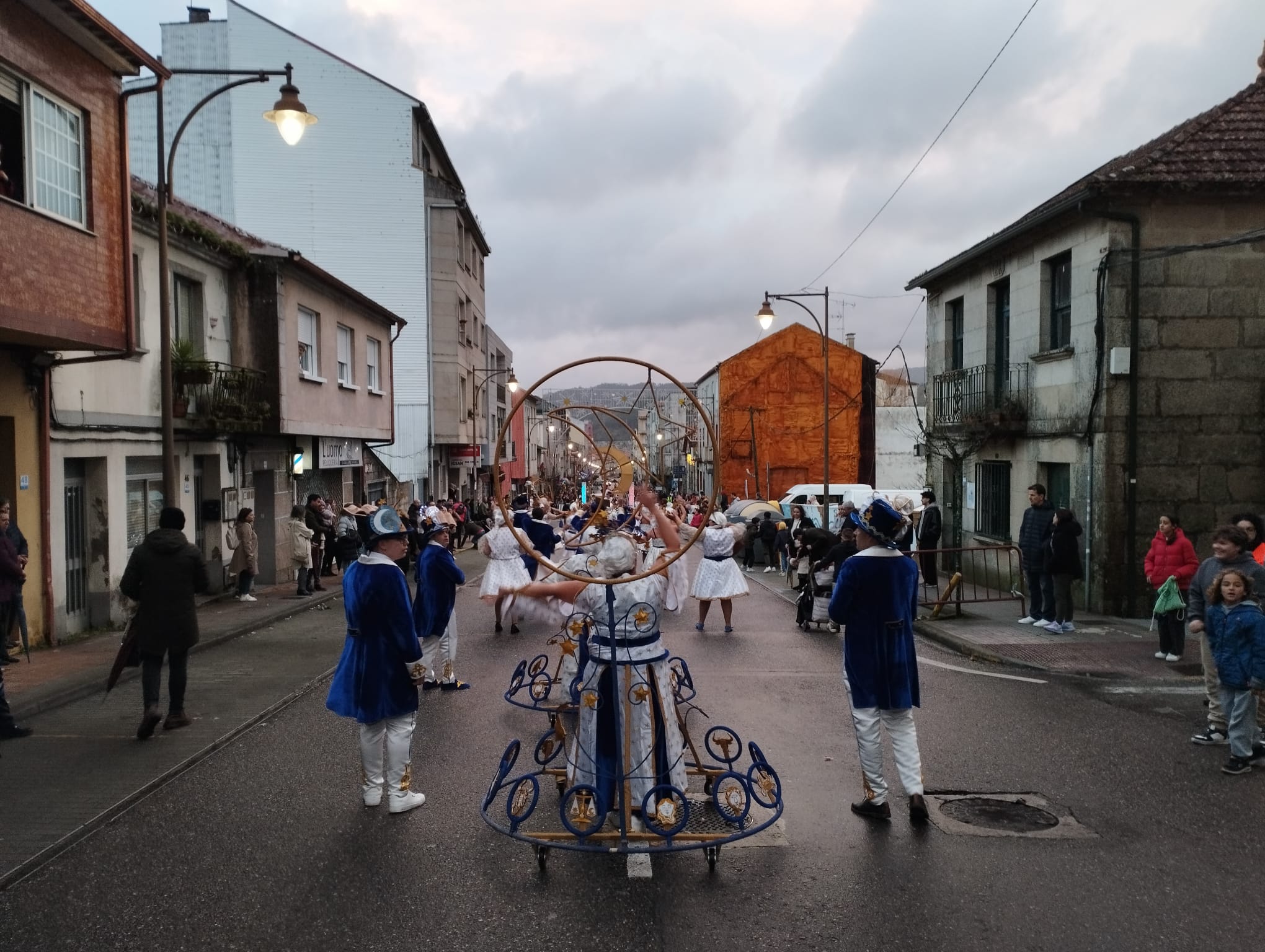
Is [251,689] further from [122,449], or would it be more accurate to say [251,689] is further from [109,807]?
[122,449]

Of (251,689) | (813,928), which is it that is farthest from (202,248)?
(813,928)

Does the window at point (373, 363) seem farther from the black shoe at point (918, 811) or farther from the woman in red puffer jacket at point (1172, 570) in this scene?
the black shoe at point (918, 811)

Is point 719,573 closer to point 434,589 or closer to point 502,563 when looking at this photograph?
point 502,563

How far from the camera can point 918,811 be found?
17.4 ft

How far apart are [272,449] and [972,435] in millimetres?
12929

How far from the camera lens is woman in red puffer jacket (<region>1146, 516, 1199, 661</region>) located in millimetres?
9945

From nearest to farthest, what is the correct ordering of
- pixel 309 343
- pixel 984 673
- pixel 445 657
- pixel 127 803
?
pixel 127 803 → pixel 445 657 → pixel 984 673 → pixel 309 343

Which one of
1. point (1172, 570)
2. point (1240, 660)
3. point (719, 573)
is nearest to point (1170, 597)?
point (1172, 570)

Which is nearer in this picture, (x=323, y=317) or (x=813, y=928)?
(x=813, y=928)

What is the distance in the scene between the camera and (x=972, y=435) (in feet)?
54.4

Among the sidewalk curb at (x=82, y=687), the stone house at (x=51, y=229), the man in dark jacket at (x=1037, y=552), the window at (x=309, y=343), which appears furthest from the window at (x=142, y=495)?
the man in dark jacket at (x=1037, y=552)

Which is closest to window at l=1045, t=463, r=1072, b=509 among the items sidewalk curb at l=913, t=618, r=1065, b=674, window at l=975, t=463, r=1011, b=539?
window at l=975, t=463, r=1011, b=539

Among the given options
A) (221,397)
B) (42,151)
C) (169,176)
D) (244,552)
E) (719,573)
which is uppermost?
(169,176)

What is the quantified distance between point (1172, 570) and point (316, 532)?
1386 centimetres
